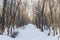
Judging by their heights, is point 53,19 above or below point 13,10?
below

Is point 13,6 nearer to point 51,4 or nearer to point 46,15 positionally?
point 51,4

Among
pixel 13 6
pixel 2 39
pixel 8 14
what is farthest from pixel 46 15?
pixel 2 39

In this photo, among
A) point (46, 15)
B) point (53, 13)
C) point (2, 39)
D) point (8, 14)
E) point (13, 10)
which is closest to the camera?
point (2, 39)

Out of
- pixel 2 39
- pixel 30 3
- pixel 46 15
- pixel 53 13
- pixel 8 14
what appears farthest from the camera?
pixel 30 3

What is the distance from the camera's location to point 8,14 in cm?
1967

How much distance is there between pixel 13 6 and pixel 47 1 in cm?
413

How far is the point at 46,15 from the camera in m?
27.1

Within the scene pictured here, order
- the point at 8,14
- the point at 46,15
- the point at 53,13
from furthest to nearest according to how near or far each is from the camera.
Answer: the point at 46,15
the point at 53,13
the point at 8,14

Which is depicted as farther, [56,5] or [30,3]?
[30,3]

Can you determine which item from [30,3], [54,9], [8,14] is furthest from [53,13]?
[30,3]

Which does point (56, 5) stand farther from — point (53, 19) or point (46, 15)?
point (46, 15)

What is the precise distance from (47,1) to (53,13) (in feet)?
5.48

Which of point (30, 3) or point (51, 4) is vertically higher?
point (51, 4)

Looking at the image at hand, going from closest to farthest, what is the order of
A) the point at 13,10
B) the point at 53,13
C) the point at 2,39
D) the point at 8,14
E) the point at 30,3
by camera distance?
the point at 2,39 < the point at 8,14 < the point at 13,10 < the point at 53,13 < the point at 30,3
